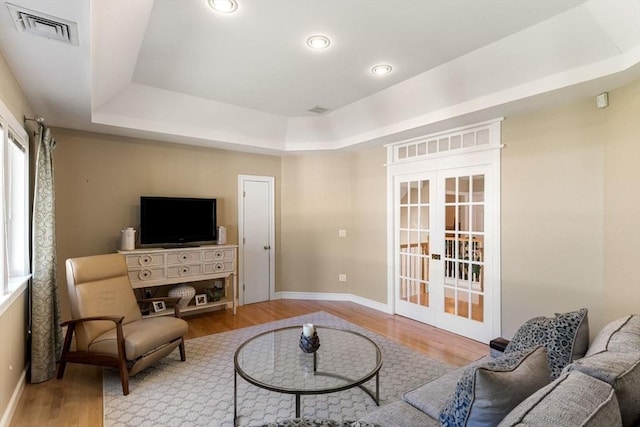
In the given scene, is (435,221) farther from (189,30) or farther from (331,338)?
(189,30)

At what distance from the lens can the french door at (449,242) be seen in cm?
357

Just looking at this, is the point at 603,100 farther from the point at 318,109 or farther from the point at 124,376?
the point at 124,376

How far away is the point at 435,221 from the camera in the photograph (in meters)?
4.11

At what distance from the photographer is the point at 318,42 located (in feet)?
8.73

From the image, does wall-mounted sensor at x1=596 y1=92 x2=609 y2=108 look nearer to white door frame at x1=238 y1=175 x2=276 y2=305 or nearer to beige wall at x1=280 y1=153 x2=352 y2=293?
beige wall at x1=280 y1=153 x2=352 y2=293

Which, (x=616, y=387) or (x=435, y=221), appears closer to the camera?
(x=616, y=387)

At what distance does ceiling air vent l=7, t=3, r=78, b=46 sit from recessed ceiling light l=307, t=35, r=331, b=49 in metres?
1.60

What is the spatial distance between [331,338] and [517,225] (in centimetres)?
226

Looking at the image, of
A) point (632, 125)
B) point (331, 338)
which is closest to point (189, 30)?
point (331, 338)

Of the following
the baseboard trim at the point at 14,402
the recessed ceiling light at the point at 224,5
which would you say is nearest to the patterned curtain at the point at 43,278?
the baseboard trim at the point at 14,402

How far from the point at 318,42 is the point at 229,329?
3420 mm

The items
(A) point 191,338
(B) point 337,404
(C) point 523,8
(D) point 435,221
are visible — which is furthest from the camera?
(D) point 435,221

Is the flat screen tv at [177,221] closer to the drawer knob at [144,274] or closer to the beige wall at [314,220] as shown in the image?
the drawer knob at [144,274]

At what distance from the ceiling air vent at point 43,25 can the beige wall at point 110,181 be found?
2.42m
